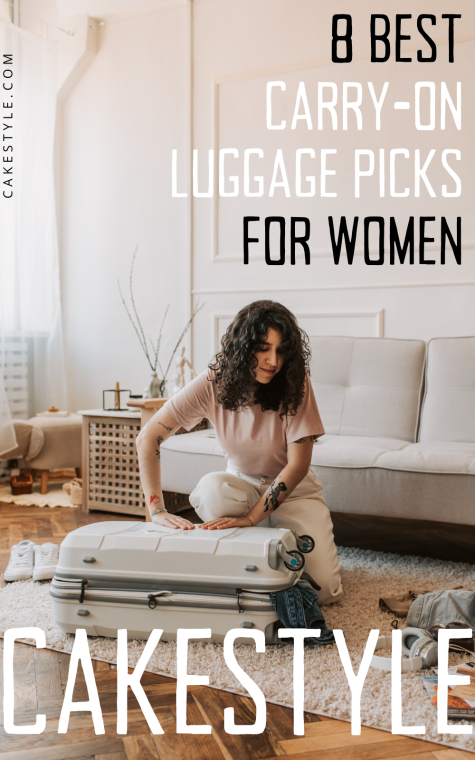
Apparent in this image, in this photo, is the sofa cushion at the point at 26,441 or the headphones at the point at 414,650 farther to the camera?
the sofa cushion at the point at 26,441

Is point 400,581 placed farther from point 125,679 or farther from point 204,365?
point 204,365

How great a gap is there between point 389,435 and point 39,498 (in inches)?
74.0

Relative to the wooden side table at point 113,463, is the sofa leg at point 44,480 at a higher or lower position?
lower

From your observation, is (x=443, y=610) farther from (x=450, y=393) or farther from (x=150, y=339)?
(x=150, y=339)

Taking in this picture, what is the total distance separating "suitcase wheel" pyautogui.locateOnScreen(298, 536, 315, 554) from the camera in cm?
177

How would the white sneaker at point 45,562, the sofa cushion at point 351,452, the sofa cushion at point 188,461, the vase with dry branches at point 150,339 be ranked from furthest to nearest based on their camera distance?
1. the vase with dry branches at point 150,339
2. the sofa cushion at point 188,461
3. the sofa cushion at point 351,452
4. the white sneaker at point 45,562

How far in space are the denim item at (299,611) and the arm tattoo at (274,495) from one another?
25 cm

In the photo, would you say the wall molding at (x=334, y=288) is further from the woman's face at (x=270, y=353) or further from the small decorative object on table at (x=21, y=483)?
the woman's face at (x=270, y=353)

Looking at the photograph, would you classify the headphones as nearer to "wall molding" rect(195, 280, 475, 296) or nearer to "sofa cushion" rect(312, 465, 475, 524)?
"sofa cushion" rect(312, 465, 475, 524)

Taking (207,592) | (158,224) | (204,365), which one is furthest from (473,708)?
(158,224)

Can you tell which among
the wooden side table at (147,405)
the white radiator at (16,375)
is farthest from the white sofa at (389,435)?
the white radiator at (16,375)

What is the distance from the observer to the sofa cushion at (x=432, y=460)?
2.17 metres

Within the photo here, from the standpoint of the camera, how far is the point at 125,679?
145 cm

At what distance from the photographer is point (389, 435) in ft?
8.96
